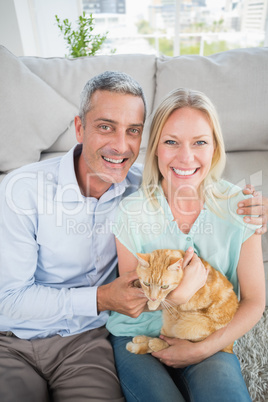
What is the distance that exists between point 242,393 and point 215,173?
65 cm

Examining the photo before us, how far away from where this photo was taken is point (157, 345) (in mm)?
945

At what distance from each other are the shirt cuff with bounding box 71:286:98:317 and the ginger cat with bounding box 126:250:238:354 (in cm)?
21

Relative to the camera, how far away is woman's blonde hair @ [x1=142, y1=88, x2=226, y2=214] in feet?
3.00

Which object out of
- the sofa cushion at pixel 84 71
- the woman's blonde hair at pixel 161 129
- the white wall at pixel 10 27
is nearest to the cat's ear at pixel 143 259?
the woman's blonde hair at pixel 161 129

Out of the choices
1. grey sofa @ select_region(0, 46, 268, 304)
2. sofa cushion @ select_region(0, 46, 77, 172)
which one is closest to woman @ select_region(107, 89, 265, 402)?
grey sofa @ select_region(0, 46, 268, 304)

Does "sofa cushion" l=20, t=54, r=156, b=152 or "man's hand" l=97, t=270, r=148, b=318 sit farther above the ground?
"sofa cushion" l=20, t=54, r=156, b=152

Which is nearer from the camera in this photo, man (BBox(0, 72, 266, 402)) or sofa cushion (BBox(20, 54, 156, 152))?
man (BBox(0, 72, 266, 402))

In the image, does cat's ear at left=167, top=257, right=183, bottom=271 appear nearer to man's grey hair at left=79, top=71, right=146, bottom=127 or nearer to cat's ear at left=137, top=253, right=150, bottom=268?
cat's ear at left=137, top=253, right=150, bottom=268

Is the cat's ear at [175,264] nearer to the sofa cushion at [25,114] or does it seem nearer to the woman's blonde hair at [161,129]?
the woman's blonde hair at [161,129]

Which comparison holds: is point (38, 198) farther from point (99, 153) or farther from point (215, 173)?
point (215, 173)

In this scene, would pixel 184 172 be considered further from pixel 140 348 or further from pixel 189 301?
pixel 140 348

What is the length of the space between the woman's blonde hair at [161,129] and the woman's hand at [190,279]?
0.68ft

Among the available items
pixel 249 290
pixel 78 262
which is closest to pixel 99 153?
pixel 78 262

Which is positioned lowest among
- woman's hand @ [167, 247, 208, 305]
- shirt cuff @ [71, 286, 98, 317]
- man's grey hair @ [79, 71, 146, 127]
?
shirt cuff @ [71, 286, 98, 317]
